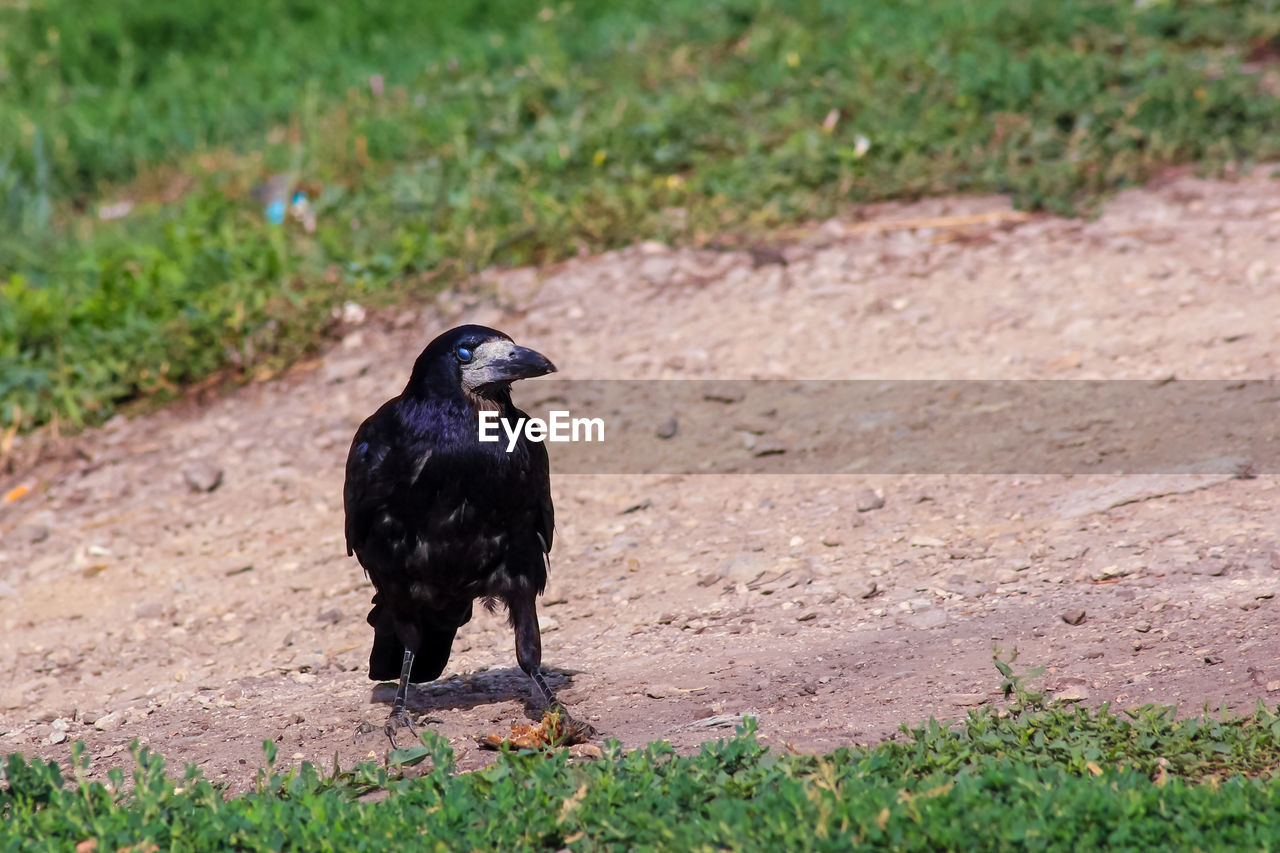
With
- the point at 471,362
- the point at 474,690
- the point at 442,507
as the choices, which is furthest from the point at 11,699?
the point at 471,362

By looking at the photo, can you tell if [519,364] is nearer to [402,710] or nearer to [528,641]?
[528,641]

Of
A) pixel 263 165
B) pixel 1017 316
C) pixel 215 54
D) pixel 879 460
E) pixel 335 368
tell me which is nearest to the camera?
pixel 879 460

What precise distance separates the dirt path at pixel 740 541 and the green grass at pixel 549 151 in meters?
0.29

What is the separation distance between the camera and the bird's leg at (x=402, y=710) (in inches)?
164

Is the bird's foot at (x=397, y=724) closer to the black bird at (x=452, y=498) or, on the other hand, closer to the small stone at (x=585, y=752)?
the black bird at (x=452, y=498)

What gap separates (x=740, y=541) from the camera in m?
5.52

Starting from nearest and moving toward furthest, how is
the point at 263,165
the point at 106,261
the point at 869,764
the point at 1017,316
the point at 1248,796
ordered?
the point at 1248,796, the point at 869,764, the point at 1017,316, the point at 106,261, the point at 263,165

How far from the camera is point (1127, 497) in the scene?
17.0 feet

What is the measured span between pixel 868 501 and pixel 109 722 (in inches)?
114

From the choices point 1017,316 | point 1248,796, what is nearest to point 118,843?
point 1248,796

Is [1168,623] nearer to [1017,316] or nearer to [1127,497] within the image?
[1127,497]

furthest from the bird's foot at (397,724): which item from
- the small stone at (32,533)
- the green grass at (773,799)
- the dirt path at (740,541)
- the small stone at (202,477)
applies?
the small stone at (32,533)

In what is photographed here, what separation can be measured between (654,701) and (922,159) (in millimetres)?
4622

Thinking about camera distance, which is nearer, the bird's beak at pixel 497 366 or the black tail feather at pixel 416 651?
the bird's beak at pixel 497 366
